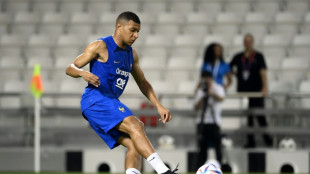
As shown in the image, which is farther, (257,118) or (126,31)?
(257,118)

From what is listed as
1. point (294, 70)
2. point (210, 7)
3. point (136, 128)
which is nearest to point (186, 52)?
point (210, 7)

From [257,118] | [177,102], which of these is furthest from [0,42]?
[257,118]

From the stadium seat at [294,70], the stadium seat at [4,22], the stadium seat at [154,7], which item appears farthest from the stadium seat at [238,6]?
the stadium seat at [4,22]

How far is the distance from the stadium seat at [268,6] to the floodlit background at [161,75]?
2cm

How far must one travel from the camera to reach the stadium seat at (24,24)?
1552cm

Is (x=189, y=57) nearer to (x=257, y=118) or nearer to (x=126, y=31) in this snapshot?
(x=257, y=118)

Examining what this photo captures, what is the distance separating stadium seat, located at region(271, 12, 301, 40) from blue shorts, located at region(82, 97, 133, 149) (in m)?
8.51

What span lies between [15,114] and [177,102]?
2726mm

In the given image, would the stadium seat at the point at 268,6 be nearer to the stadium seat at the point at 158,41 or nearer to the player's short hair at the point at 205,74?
the stadium seat at the point at 158,41

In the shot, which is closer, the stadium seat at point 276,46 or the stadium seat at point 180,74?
the stadium seat at point 180,74

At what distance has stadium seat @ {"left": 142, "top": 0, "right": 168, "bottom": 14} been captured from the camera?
50.9ft

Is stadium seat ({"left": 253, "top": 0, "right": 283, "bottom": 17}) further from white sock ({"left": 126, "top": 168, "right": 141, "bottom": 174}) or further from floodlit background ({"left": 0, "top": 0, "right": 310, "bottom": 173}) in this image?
Answer: white sock ({"left": 126, "top": 168, "right": 141, "bottom": 174})

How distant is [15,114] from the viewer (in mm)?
11898

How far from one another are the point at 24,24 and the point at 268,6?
5306 mm
